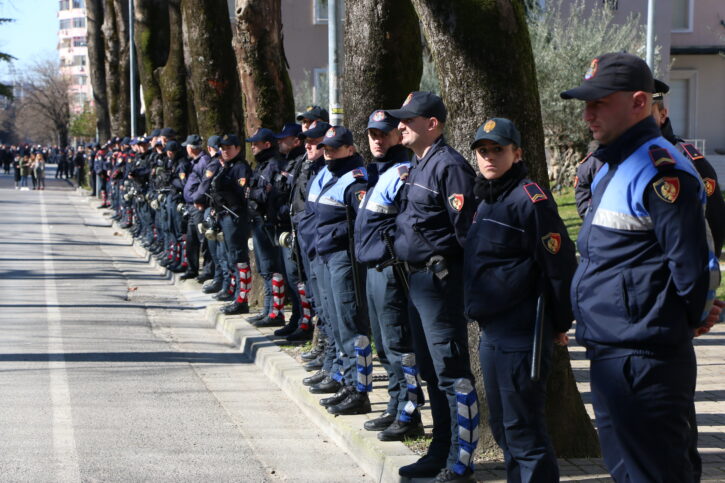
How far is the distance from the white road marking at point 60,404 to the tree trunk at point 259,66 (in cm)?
359

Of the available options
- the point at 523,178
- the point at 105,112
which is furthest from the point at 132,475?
the point at 105,112

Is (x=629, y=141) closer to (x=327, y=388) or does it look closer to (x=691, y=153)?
(x=691, y=153)

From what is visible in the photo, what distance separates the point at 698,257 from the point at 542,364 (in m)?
1.33

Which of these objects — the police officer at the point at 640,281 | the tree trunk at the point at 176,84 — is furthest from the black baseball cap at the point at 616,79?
the tree trunk at the point at 176,84

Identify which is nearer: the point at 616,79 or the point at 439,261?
the point at 616,79

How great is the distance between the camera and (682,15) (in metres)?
38.1

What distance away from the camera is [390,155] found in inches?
273

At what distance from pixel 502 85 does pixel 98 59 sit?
39446 mm

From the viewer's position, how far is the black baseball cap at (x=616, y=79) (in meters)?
4.01

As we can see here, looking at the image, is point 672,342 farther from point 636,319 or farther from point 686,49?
point 686,49

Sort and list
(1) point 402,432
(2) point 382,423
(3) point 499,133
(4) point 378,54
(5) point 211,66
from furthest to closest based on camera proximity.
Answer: (5) point 211,66 < (4) point 378,54 < (2) point 382,423 < (1) point 402,432 < (3) point 499,133

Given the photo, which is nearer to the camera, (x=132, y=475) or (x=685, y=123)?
(x=132, y=475)

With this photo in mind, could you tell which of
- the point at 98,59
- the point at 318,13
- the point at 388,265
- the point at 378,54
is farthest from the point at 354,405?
the point at 98,59

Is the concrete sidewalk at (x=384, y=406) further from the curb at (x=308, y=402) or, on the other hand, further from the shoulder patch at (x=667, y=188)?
the shoulder patch at (x=667, y=188)
